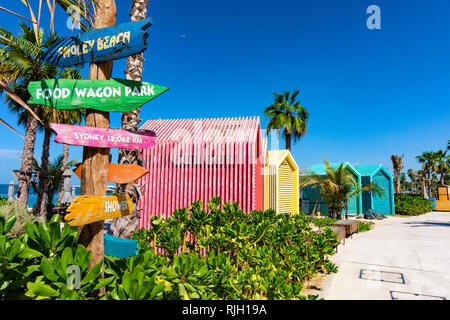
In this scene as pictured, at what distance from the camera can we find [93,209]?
2387 millimetres

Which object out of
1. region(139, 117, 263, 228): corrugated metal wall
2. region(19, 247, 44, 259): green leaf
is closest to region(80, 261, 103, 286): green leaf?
region(19, 247, 44, 259): green leaf

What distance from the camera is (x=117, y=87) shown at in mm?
2611

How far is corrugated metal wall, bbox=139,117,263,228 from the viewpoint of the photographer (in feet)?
25.0

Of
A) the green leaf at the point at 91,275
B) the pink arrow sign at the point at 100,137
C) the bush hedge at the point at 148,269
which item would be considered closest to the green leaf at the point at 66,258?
the bush hedge at the point at 148,269

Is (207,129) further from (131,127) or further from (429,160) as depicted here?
(429,160)

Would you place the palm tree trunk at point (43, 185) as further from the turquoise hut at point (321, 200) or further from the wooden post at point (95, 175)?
the turquoise hut at point (321, 200)

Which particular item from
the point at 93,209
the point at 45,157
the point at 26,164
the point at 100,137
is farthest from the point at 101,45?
the point at 45,157

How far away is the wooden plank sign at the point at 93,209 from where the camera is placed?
2236 mm

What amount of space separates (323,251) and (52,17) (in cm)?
568

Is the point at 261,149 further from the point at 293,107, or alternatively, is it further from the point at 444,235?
the point at 293,107

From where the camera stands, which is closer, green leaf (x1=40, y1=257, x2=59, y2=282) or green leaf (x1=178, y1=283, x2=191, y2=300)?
green leaf (x1=40, y1=257, x2=59, y2=282)

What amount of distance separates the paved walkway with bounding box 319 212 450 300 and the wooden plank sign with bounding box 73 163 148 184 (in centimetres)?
430

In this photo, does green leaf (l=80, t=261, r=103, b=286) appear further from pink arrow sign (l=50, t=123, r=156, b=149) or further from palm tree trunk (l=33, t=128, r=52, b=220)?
palm tree trunk (l=33, t=128, r=52, b=220)

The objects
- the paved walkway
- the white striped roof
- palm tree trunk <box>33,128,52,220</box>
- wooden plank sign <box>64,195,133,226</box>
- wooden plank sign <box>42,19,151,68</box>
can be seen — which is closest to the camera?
wooden plank sign <box>64,195,133,226</box>
